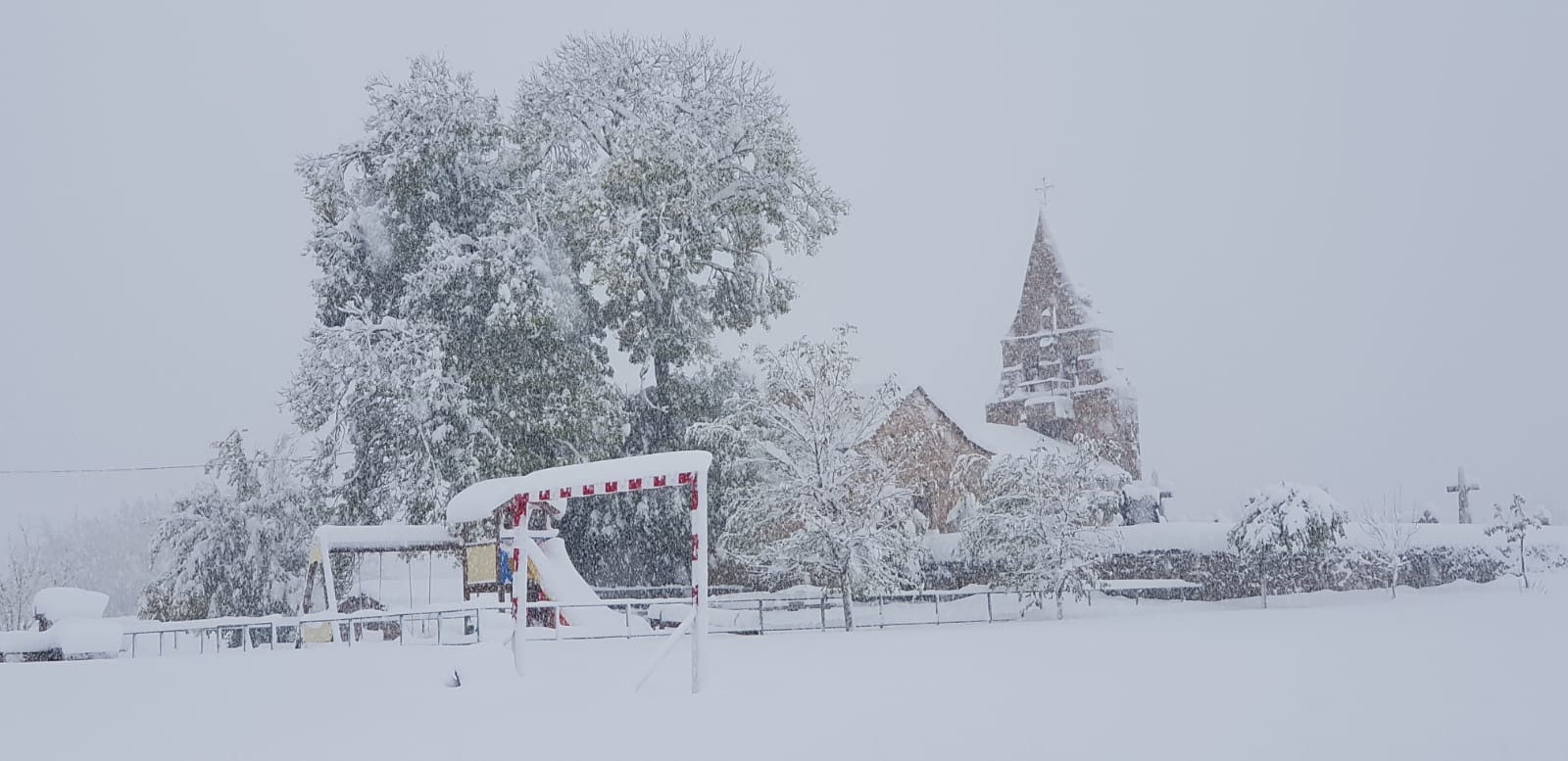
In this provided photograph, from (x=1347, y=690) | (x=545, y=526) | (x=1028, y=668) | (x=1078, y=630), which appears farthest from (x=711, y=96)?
(x=1347, y=690)

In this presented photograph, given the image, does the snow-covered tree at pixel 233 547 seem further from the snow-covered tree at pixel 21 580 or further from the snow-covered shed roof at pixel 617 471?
the snow-covered shed roof at pixel 617 471

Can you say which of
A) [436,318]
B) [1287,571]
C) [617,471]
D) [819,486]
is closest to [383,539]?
[436,318]

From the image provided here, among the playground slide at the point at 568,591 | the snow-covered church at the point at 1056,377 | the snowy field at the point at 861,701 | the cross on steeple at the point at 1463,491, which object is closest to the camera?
the snowy field at the point at 861,701

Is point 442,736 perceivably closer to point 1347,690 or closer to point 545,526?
point 1347,690

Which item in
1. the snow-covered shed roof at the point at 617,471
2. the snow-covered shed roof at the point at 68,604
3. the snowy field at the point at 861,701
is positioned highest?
the snow-covered shed roof at the point at 617,471

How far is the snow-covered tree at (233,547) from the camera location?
37031mm

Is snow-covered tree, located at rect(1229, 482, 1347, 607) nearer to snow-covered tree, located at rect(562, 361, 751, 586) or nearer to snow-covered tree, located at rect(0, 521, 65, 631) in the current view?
snow-covered tree, located at rect(562, 361, 751, 586)

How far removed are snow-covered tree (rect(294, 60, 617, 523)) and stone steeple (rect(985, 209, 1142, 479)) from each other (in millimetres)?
32885

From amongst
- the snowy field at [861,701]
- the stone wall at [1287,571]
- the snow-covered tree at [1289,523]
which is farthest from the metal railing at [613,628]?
the snow-covered tree at [1289,523]

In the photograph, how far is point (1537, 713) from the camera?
1088 cm

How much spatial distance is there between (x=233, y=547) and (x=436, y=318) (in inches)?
428

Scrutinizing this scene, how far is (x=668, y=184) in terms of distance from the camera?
1320 inches

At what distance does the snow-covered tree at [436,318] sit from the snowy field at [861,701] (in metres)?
10.8

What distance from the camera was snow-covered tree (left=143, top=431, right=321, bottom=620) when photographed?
37031mm
